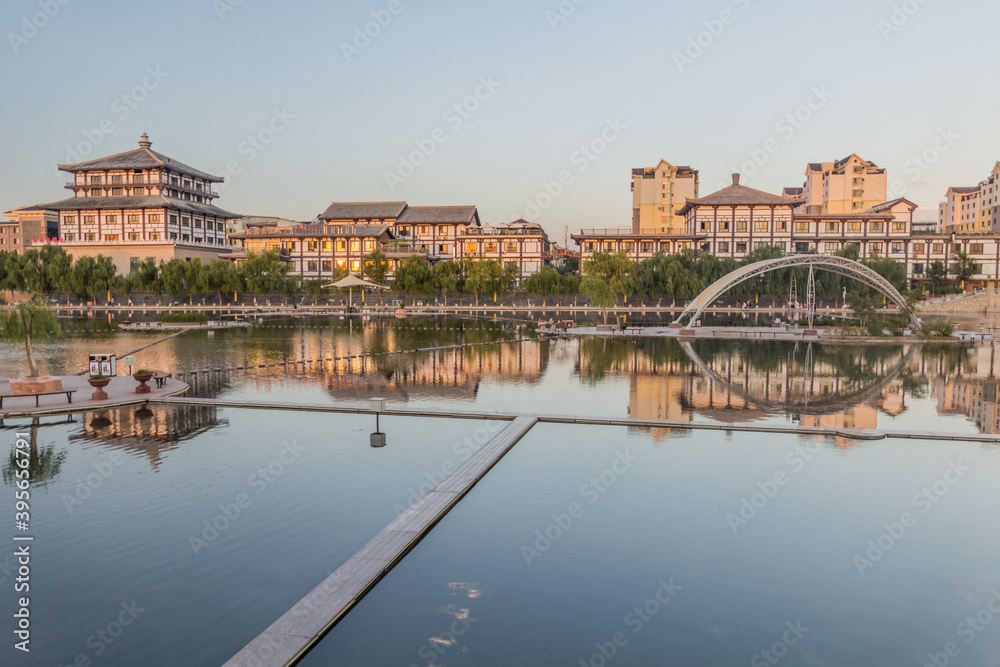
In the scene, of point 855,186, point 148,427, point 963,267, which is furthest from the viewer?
point 855,186

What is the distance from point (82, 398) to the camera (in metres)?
19.4

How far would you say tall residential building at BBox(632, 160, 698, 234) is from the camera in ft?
321

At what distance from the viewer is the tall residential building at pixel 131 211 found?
261 feet

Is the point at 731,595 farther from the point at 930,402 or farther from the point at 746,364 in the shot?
the point at 746,364

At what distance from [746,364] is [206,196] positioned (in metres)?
78.4

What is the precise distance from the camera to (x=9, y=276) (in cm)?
7094

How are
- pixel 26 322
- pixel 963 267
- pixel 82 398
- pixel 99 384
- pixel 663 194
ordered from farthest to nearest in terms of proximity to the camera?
pixel 663 194 → pixel 963 267 → pixel 26 322 → pixel 99 384 → pixel 82 398

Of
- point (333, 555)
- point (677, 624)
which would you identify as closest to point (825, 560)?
point (677, 624)

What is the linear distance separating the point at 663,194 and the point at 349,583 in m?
95.9

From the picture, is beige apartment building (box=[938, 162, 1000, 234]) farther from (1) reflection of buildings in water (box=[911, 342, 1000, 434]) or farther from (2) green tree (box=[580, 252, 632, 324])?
(1) reflection of buildings in water (box=[911, 342, 1000, 434])

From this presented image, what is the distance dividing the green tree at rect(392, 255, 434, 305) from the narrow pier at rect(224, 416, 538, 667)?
207ft

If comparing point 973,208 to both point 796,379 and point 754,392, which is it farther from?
point 754,392

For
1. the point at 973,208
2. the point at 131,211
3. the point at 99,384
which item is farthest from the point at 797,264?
the point at 973,208

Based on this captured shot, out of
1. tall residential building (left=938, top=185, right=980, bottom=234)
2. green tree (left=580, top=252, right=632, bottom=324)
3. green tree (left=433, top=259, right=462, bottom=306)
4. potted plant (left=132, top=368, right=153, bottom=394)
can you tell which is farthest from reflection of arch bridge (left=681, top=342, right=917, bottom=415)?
tall residential building (left=938, top=185, right=980, bottom=234)
